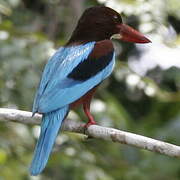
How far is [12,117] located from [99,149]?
1885 millimetres

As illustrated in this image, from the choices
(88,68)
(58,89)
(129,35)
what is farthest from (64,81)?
(129,35)

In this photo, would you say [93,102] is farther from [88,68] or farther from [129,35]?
[88,68]

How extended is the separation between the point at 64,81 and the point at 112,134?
638 millimetres

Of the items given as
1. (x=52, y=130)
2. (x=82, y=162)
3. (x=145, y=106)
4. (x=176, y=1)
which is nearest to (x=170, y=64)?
(x=176, y=1)

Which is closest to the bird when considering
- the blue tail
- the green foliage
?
the blue tail

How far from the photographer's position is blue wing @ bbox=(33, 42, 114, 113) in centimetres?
452

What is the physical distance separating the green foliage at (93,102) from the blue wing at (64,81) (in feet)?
1.73

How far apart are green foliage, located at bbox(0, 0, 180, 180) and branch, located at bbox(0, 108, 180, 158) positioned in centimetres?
74

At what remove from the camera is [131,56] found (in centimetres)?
682

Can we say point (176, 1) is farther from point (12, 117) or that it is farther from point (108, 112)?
point (12, 117)

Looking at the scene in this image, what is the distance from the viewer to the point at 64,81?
4602mm

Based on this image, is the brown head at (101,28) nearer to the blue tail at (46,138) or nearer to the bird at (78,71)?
the bird at (78,71)

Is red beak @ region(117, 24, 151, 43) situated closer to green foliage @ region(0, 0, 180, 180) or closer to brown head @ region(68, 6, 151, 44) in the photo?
brown head @ region(68, 6, 151, 44)

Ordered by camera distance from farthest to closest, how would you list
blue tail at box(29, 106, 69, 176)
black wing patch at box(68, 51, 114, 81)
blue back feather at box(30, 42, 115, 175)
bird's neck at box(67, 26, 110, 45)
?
bird's neck at box(67, 26, 110, 45)
black wing patch at box(68, 51, 114, 81)
blue back feather at box(30, 42, 115, 175)
blue tail at box(29, 106, 69, 176)
